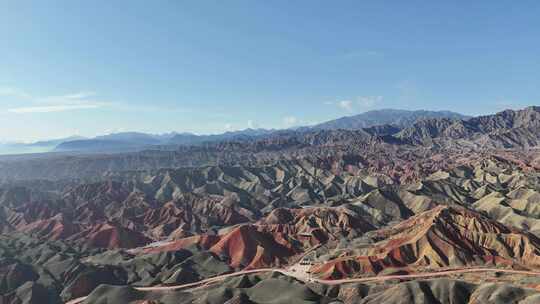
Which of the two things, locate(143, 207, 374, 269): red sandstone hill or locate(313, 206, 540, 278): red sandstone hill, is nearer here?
locate(313, 206, 540, 278): red sandstone hill

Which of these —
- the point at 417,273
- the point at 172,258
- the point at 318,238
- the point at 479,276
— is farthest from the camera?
the point at 318,238

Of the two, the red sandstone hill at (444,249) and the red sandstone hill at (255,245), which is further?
the red sandstone hill at (255,245)

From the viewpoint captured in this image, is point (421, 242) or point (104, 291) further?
point (421, 242)

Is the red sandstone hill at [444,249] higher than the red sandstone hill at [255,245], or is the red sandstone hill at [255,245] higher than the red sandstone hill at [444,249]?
the red sandstone hill at [444,249]

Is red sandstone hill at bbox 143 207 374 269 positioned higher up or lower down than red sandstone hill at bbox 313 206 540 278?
lower down

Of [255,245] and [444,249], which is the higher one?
[444,249]

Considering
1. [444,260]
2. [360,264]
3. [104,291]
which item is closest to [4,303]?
[104,291]

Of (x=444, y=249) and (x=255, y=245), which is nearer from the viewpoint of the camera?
(x=444, y=249)

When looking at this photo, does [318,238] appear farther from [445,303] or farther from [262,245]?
[445,303]
